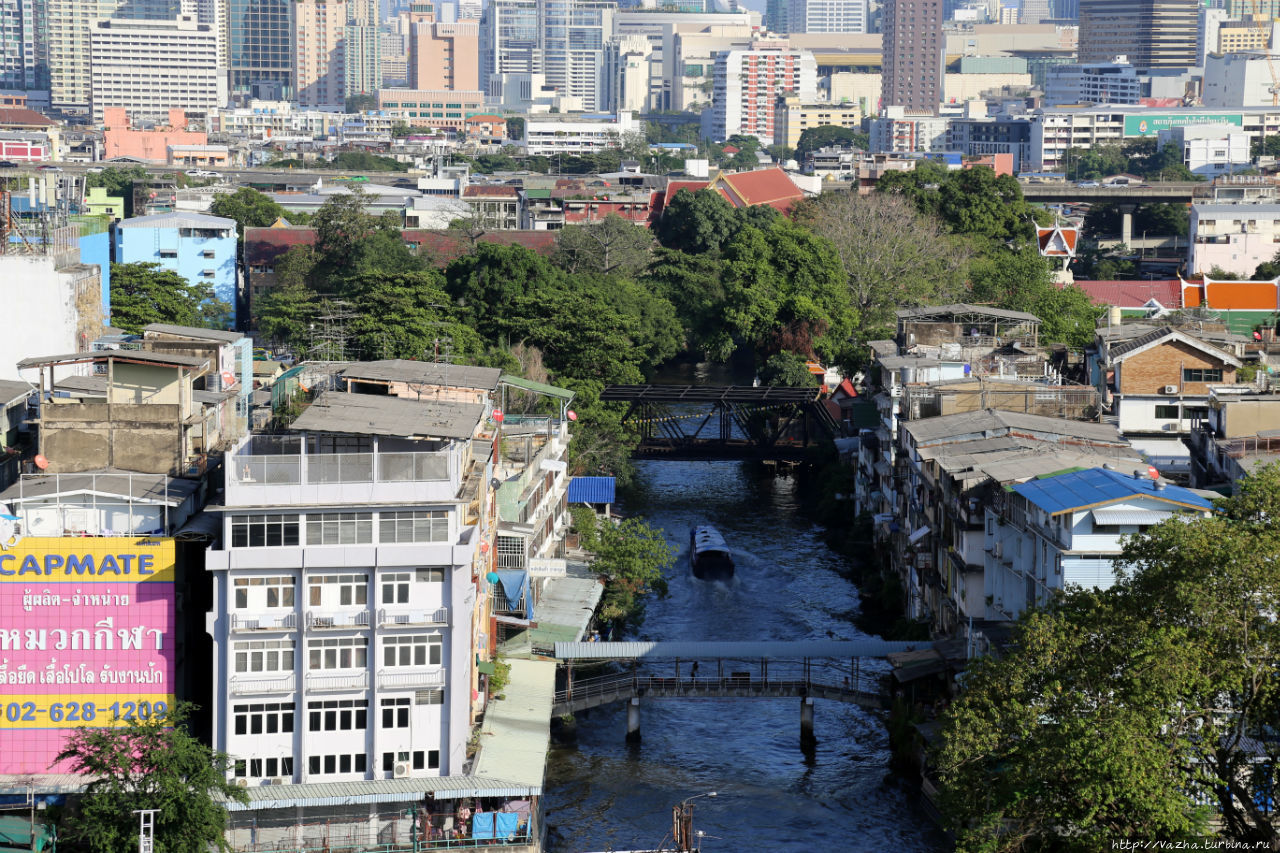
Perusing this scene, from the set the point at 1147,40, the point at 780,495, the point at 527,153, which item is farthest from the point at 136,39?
the point at 780,495

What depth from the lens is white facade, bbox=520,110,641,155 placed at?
474 feet

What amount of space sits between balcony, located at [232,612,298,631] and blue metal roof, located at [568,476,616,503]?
16838 mm

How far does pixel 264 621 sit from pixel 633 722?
817cm

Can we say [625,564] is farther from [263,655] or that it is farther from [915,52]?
[915,52]

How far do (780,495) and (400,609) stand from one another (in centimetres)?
2579

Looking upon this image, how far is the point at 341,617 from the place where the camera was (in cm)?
2430

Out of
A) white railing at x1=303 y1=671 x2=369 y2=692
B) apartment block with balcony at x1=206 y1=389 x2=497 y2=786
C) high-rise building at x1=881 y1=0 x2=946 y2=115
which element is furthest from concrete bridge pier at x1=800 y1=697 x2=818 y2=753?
high-rise building at x1=881 y1=0 x2=946 y2=115

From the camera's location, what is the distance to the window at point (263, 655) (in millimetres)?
24266

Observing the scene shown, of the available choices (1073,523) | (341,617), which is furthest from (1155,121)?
(341,617)

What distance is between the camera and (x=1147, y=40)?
616 ft

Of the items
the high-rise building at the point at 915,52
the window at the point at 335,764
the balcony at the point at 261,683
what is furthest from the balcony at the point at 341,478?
the high-rise building at the point at 915,52

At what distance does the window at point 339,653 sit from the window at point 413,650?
0.99 feet

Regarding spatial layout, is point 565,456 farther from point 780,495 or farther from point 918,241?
point 918,241

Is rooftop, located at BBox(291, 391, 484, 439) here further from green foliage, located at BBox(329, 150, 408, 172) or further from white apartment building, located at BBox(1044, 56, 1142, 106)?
white apartment building, located at BBox(1044, 56, 1142, 106)
